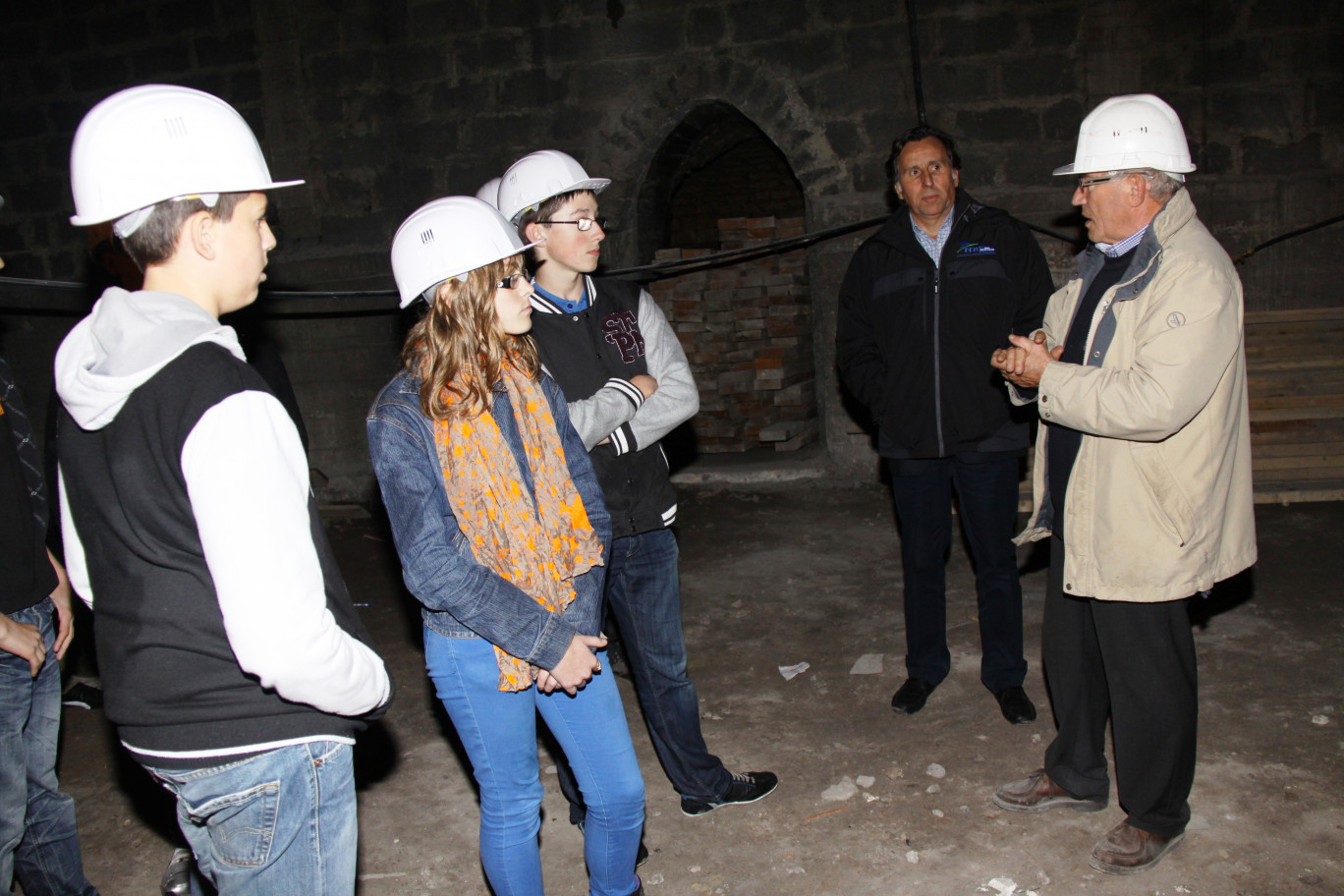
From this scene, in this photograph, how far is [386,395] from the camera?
195 centimetres

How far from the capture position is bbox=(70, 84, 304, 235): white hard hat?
4.70 feet

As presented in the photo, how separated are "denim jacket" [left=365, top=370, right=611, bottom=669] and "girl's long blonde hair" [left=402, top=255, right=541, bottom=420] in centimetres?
4

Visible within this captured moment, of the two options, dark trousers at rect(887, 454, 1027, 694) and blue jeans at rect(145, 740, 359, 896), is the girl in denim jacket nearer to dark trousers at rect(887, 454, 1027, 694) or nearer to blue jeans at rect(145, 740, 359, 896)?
blue jeans at rect(145, 740, 359, 896)

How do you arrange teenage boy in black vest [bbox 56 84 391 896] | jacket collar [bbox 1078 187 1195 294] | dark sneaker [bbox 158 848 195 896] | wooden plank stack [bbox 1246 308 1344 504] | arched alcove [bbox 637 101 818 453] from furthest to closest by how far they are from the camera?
arched alcove [bbox 637 101 818 453] → wooden plank stack [bbox 1246 308 1344 504] → dark sneaker [bbox 158 848 195 896] → jacket collar [bbox 1078 187 1195 294] → teenage boy in black vest [bbox 56 84 391 896]

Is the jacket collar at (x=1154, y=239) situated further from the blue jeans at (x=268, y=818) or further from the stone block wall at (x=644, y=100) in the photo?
the stone block wall at (x=644, y=100)

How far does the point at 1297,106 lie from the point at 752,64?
11.0 feet

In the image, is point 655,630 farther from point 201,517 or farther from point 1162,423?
point 201,517

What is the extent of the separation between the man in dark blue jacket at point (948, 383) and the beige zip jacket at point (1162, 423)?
0.85 metres

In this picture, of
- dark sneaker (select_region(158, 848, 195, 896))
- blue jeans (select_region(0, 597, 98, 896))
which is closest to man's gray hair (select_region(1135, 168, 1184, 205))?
blue jeans (select_region(0, 597, 98, 896))

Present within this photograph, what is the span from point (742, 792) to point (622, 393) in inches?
54.2

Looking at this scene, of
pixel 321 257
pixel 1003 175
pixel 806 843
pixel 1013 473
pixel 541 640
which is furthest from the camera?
pixel 321 257

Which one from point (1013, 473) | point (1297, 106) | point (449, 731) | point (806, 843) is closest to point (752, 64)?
point (1297, 106)

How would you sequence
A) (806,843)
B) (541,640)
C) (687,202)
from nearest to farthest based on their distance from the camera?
(541,640) < (806,843) < (687,202)

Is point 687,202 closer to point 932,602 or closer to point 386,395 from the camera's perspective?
point 932,602
